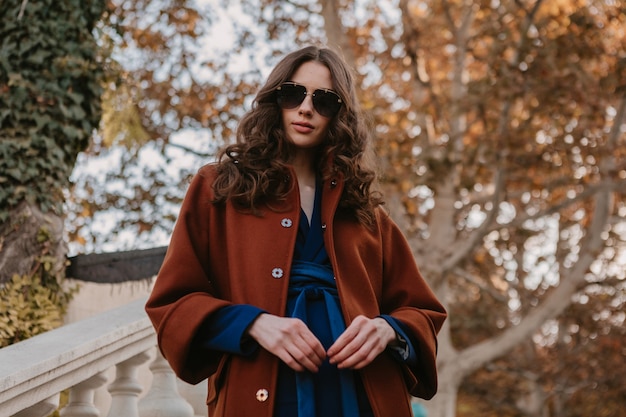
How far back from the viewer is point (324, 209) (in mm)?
2789

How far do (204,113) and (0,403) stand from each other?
1145 cm

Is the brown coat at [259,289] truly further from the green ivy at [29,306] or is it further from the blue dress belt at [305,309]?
the green ivy at [29,306]

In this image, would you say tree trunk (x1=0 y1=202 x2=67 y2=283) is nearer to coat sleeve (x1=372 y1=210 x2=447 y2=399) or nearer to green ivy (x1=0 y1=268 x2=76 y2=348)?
green ivy (x1=0 y1=268 x2=76 y2=348)

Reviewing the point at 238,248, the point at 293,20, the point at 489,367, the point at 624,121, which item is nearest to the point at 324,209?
the point at 238,248

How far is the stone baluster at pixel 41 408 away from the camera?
10.3ft

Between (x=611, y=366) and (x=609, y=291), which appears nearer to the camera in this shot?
(x=609, y=291)

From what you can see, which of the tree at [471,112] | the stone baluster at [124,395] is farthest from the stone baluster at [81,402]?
the tree at [471,112]

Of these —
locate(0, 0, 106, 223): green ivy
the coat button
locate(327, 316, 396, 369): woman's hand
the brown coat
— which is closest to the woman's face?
the brown coat

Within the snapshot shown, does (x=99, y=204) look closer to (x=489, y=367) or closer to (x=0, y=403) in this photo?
(x=489, y=367)

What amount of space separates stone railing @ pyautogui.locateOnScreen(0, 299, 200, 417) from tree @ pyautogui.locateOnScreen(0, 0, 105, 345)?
1.20 m

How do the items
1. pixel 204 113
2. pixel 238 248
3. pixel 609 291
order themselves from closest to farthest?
pixel 238 248, pixel 204 113, pixel 609 291

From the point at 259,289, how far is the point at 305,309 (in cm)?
14

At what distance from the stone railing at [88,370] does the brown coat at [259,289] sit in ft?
2.12

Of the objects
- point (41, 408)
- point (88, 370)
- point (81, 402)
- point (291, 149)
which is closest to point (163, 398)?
point (81, 402)
